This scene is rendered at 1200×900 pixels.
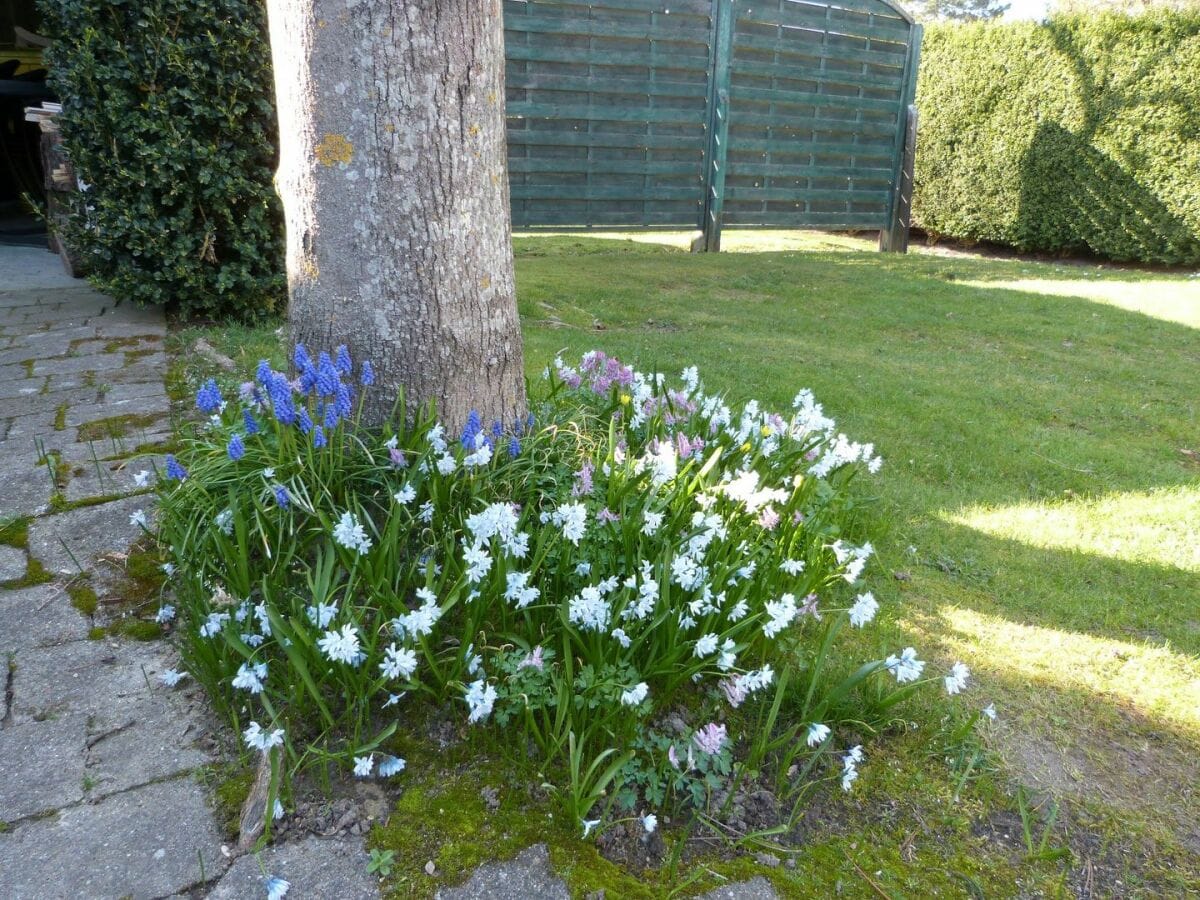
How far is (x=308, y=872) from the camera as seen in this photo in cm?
149

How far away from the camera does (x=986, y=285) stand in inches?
330

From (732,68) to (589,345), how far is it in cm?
579

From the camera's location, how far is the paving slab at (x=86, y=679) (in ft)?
6.12

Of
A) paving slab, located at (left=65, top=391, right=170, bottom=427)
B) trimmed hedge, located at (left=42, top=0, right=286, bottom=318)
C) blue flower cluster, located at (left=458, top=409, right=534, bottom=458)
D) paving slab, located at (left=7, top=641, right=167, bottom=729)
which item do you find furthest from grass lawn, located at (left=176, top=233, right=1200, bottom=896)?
paving slab, located at (left=7, top=641, right=167, bottom=729)

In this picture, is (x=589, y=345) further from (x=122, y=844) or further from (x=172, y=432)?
(x=122, y=844)

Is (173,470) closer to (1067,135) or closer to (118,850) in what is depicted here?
(118,850)

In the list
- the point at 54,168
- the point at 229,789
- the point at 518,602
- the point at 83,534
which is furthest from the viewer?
the point at 54,168

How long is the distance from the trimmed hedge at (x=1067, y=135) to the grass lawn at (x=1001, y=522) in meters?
2.75

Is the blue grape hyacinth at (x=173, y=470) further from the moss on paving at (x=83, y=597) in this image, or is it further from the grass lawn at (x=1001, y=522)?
the grass lawn at (x=1001, y=522)

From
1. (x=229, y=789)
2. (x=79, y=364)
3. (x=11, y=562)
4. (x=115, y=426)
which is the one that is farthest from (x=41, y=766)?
(x=79, y=364)

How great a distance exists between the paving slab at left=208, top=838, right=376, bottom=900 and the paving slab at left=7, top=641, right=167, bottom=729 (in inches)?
22.9

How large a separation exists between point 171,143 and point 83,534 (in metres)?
2.87

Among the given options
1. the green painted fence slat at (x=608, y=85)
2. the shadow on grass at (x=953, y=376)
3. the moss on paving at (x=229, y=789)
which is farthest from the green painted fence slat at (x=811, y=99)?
the moss on paving at (x=229, y=789)

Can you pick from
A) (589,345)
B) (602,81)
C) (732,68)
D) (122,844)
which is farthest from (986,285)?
(122,844)
